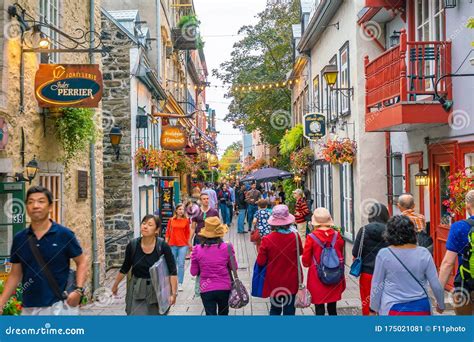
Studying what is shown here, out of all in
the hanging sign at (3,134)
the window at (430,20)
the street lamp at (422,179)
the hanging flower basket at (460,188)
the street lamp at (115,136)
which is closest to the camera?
the hanging sign at (3,134)

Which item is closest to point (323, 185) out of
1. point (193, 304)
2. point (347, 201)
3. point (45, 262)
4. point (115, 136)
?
point (347, 201)

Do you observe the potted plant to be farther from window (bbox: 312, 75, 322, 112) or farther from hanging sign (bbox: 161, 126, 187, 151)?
hanging sign (bbox: 161, 126, 187, 151)

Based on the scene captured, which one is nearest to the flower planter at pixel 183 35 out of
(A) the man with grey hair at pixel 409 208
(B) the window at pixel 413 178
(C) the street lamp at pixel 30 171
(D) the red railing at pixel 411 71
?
(D) the red railing at pixel 411 71

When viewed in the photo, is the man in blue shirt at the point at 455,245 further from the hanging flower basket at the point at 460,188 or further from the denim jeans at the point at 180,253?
the denim jeans at the point at 180,253

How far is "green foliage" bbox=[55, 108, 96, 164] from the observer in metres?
9.37

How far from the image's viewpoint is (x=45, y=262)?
4.99m

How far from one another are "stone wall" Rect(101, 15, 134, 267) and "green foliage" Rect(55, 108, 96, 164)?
6.52 m

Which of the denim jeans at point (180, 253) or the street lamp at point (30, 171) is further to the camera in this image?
the denim jeans at point (180, 253)

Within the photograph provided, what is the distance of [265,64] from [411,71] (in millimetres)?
25193

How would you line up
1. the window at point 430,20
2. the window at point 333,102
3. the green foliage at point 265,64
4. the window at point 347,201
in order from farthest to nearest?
the green foliage at point 265,64
the window at point 333,102
the window at point 347,201
the window at point 430,20

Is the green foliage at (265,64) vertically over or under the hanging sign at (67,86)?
over

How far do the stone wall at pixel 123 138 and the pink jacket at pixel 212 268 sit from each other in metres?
9.69

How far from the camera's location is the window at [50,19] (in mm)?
9453
